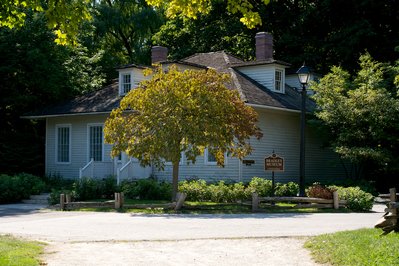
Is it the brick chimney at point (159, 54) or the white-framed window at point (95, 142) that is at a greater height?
the brick chimney at point (159, 54)

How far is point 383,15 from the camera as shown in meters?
39.9

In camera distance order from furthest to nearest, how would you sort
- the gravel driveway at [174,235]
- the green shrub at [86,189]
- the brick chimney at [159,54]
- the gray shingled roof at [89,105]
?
1. the brick chimney at [159,54]
2. the gray shingled roof at [89,105]
3. the green shrub at [86,189]
4. the gravel driveway at [174,235]

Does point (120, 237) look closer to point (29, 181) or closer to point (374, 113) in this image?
point (29, 181)

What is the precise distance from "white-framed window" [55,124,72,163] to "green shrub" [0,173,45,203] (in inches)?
219

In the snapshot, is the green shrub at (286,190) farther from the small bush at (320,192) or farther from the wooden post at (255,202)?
the wooden post at (255,202)

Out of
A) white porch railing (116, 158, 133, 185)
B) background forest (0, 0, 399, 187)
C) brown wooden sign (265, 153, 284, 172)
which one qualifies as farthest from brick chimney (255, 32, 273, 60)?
brown wooden sign (265, 153, 284, 172)

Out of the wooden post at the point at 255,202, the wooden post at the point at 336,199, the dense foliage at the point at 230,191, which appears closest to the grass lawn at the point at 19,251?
the wooden post at the point at 255,202

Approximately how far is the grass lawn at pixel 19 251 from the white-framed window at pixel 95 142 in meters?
17.4

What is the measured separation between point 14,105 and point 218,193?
15724 mm

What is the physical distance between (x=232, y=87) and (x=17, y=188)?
10.6 m

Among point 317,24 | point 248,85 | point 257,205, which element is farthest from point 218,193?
point 317,24

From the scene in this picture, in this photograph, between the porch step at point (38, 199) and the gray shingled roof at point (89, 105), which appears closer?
the porch step at point (38, 199)

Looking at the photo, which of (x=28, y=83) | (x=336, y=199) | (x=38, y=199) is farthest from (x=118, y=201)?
(x=28, y=83)

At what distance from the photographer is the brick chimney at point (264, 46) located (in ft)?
108
